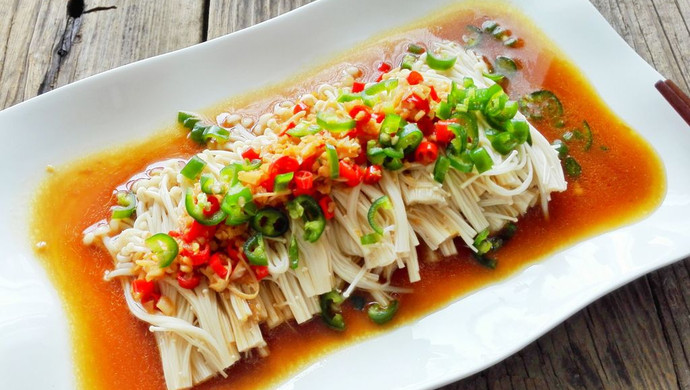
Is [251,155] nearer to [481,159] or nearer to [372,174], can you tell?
[372,174]

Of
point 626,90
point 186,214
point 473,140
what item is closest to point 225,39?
point 186,214

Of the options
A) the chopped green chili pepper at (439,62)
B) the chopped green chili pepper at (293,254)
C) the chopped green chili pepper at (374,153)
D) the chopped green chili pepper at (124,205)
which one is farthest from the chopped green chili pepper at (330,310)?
the chopped green chili pepper at (439,62)

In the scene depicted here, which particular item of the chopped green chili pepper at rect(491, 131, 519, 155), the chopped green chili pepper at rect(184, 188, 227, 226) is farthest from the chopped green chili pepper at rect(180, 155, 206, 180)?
the chopped green chili pepper at rect(491, 131, 519, 155)

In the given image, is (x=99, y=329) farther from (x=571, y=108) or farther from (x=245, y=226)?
(x=571, y=108)

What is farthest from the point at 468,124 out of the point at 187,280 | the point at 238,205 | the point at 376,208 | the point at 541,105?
the point at 187,280

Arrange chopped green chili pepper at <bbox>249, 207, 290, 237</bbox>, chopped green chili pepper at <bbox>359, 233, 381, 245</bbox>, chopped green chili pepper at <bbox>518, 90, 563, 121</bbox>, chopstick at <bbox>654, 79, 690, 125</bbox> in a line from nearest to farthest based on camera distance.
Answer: chopped green chili pepper at <bbox>249, 207, 290, 237</bbox> < chopped green chili pepper at <bbox>359, 233, 381, 245</bbox> < chopstick at <bbox>654, 79, 690, 125</bbox> < chopped green chili pepper at <bbox>518, 90, 563, 121</bbox>

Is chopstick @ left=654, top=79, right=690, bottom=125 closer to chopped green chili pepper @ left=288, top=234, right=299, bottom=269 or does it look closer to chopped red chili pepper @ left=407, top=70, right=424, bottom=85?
chopped red chili pepper @ left=407, top=70, right=424, bottom=85

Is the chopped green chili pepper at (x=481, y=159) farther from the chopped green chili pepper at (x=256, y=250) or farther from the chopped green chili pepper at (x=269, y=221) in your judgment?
the chopped green chili pepper at (x=256, y=250)
